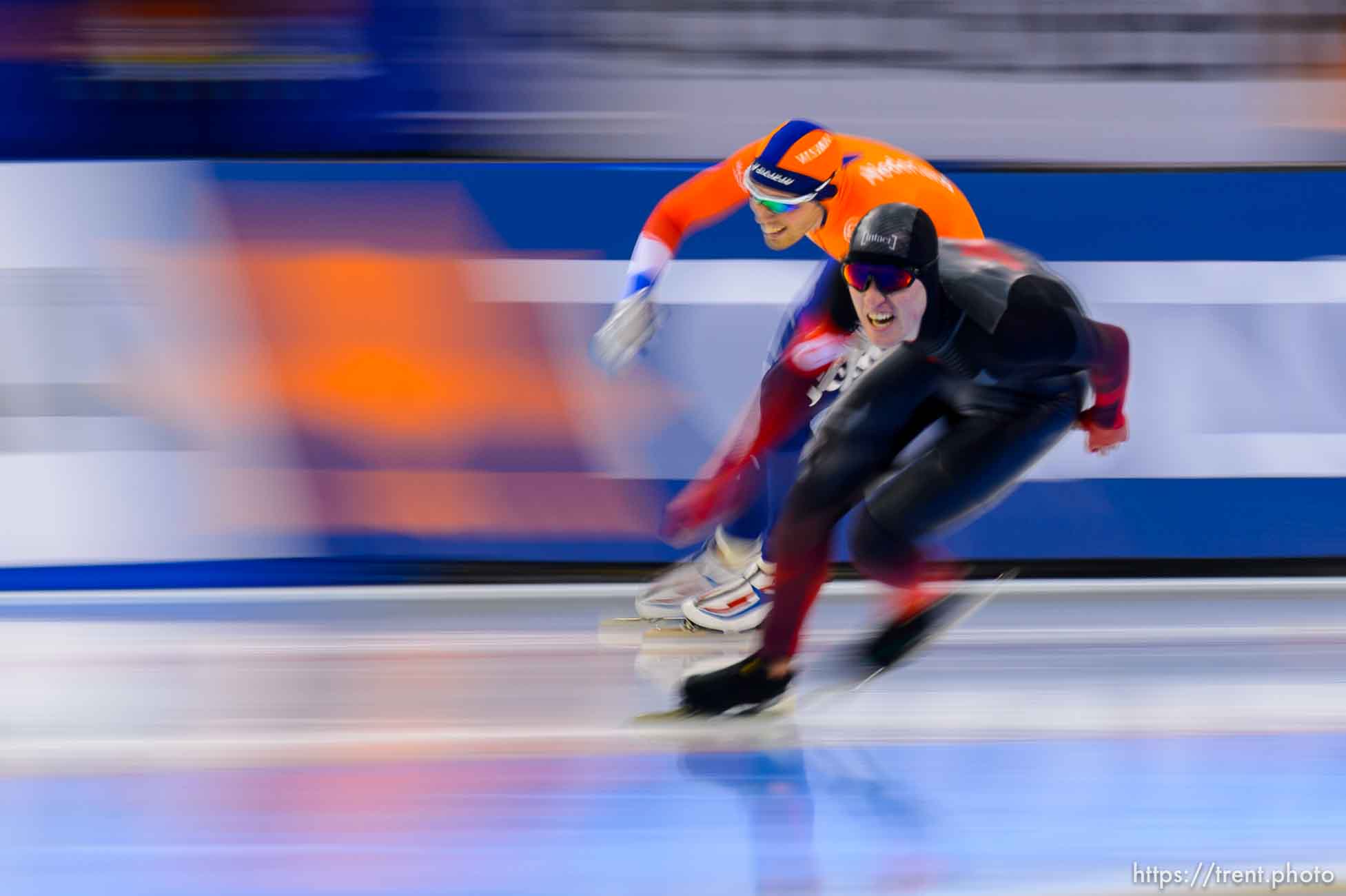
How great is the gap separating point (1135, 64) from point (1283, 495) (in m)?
1.26

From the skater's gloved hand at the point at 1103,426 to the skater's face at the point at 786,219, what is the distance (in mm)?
708

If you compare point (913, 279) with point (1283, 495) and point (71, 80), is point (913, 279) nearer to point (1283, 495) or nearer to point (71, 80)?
point (1283, 495)

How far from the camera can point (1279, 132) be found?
3.88m

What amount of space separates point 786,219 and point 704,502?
689mm

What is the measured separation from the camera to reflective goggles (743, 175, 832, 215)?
9.39 feet

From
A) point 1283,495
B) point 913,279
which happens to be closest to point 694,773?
point 913,279

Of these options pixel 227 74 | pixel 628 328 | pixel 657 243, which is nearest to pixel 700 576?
pixel 628 328

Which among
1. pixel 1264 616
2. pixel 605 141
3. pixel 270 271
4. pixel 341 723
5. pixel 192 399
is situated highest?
pixel 605 141

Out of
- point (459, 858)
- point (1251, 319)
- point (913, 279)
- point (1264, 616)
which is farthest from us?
point (1251, 319)

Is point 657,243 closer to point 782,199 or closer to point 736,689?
point 782,199

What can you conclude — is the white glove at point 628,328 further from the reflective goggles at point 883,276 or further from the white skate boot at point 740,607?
the reflective goggles at point 883,276

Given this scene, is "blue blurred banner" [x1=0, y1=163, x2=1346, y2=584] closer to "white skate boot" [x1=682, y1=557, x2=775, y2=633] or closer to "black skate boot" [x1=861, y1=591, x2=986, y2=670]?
"white skate boot" [x1=682, y1=557, x2=775, y2=633]

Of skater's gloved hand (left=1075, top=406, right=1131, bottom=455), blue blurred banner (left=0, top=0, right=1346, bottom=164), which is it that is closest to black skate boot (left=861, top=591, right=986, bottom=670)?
skater's gloved hand (left=1075, top=406, right=1131, bottom=455)

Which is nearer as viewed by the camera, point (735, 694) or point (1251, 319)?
point (735, 694)
